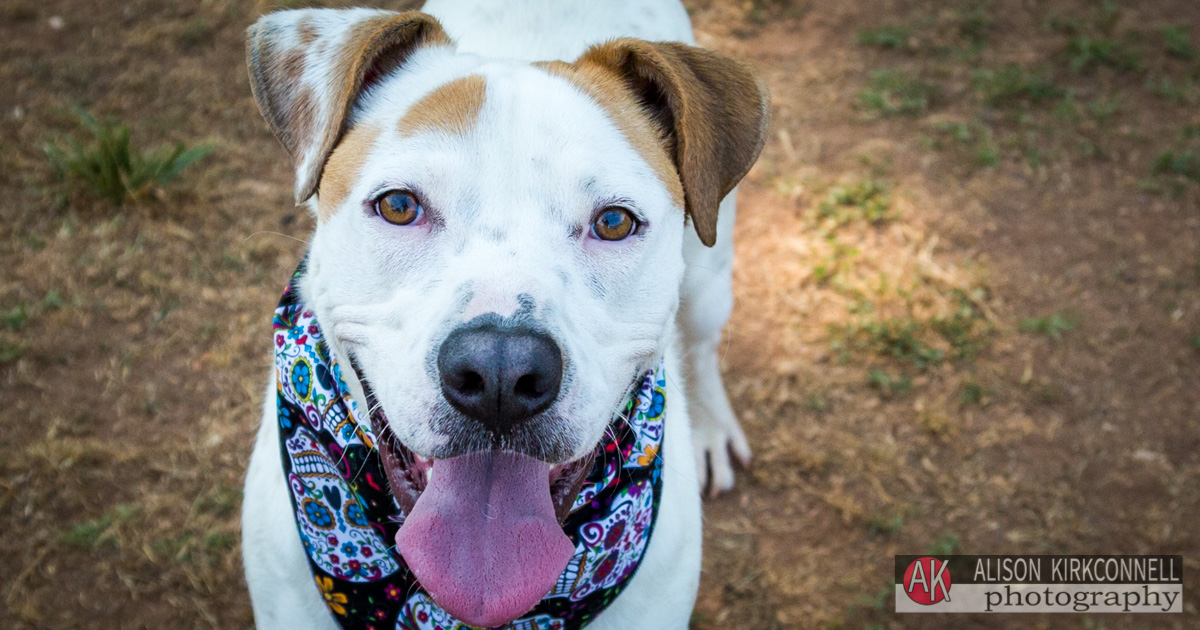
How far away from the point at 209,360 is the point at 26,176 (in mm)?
1647

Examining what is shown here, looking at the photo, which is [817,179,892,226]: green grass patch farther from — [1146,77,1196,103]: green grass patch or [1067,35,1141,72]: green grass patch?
[1146,77,1196,103]: green grass patch

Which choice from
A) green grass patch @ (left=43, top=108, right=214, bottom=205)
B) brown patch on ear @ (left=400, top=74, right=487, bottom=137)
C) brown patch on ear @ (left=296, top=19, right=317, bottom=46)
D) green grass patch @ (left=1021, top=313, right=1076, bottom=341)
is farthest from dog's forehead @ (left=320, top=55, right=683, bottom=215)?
green grass patch @ (left=1021, top=313, right=1076, bottom=341)

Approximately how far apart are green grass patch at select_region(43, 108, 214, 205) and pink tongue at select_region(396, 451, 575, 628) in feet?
11.1

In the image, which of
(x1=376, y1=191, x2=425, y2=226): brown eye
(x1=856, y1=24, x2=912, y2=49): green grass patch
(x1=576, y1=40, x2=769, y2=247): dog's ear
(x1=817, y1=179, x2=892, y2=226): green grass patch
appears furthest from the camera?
(x1=856, y1=24, x2=912, y2=49): green grass patch

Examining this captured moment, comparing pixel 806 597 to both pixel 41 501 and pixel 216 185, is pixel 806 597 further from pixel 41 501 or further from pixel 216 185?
pixel 216 185

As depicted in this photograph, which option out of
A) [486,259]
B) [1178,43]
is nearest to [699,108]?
[486,259]

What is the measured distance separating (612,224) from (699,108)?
435 millimetres

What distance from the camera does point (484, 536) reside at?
6.81 ft

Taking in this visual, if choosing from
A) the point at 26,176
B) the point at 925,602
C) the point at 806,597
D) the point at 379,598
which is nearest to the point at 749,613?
the point at 806,597

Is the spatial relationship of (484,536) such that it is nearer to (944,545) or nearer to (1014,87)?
(944,545)

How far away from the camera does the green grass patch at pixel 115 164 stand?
14.9 ft

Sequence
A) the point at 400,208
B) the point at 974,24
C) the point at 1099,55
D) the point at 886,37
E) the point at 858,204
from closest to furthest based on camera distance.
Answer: the point at 400,208, the point at 858,204, the point at 1099,55, the point at 886,37, the point at 974,24

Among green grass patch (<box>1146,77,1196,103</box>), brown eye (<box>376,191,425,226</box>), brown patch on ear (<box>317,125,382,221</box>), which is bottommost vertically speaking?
brown eye (<box>376,191,425,226</box>)

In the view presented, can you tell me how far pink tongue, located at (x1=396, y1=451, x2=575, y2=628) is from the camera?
6.78 ft
